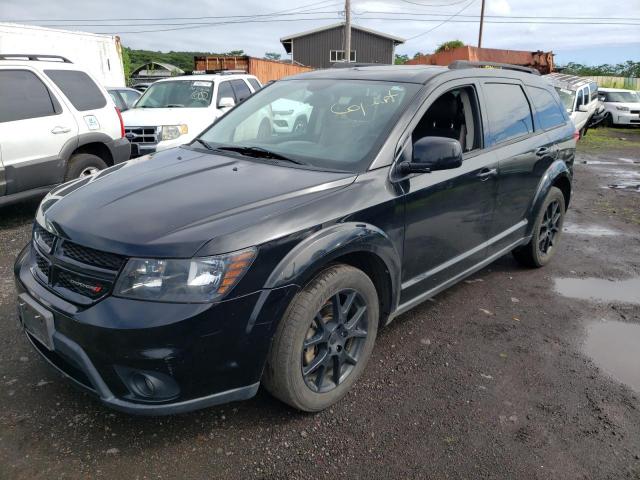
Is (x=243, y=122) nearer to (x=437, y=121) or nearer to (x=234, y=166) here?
(x=234, y=166)

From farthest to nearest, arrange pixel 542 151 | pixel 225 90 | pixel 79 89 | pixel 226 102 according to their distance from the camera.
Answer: pixel 225 90
pixel 226 102
pixel 79 89
pixel 542 151

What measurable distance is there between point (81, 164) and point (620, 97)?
24561mm

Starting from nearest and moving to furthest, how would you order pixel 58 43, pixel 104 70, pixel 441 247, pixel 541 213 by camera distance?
pixel 441 247 → pixel 541 213 → pixel 58 43 → pixel 104 70

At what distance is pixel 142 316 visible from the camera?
2.07m

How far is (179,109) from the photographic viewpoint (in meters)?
8.71

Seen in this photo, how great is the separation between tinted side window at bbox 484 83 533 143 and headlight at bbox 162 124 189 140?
567cm

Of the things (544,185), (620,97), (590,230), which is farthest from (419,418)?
(620,97)

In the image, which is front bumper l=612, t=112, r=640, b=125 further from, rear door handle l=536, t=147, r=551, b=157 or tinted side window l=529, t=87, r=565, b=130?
rear door handle l=536, t=147, r=551, b=157

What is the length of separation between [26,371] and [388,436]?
2.17 m

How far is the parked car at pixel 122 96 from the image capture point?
43.5 feet

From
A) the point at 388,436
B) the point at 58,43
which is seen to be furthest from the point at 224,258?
the point at 58,43

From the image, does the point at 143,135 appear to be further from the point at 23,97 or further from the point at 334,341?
the point at 334,341

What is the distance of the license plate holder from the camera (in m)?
2.31

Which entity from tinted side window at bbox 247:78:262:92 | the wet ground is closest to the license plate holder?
the wet ground
